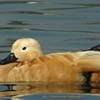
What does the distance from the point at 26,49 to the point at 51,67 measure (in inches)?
28.1

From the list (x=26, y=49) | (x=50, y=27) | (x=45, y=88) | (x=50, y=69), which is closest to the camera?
(x=45, y=88)

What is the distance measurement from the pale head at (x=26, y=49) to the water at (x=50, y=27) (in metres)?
0.56

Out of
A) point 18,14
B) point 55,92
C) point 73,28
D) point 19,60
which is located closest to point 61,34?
point 73,28

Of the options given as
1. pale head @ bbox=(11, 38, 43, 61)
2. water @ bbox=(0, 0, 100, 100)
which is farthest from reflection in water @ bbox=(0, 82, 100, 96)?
pale head @ bbox=(11, 38, 43, 61)

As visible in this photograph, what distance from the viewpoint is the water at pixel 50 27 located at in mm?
10906

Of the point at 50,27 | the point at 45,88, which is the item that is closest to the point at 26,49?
the point at 45,88

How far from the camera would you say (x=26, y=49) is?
11453mm

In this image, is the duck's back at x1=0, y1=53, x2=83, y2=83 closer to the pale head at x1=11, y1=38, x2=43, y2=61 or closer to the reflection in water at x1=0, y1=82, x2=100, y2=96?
the reflection in water at x1=0, y1=82, x2=100, y2=96

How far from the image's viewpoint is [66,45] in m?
14.0

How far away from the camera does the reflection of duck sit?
10.8 meters

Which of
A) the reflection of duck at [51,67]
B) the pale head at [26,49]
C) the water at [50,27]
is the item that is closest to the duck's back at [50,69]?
the reflection of duck at [51,67]

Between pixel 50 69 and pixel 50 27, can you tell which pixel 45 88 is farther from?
pixel 50 27

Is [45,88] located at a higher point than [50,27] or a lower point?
lower

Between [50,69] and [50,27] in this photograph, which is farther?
[50,27]
